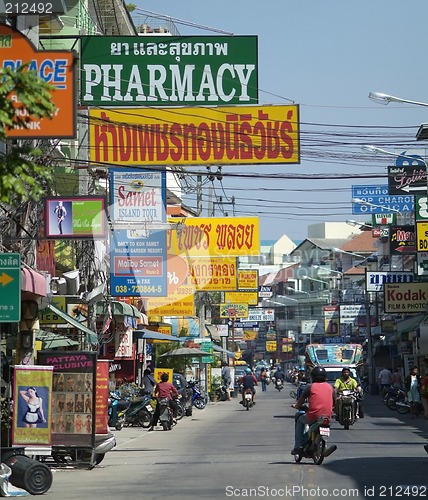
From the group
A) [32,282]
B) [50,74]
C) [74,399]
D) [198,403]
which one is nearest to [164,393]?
[32,282]

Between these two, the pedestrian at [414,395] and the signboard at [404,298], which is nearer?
the pedestrian at [414,395]

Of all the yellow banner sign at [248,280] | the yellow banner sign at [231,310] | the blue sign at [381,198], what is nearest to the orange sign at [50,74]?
the blue sign at [381,198]

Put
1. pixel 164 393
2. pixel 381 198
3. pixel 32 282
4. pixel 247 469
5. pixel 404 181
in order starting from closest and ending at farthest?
pixel 247 469 → pixel 32 282 → pixel 164 393 → pixel 404 181 → pixel 381 198

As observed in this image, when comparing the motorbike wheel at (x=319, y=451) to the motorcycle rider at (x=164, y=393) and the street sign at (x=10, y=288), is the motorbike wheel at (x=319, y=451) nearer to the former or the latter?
the street sign at (x=10, y=288)

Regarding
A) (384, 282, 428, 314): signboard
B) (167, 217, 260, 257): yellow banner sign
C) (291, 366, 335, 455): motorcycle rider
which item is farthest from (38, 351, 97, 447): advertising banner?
(384, 282, 428, 314): signboard

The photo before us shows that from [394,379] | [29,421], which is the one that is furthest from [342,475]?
[394,379]

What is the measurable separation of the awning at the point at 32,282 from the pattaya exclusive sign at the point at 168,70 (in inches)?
142

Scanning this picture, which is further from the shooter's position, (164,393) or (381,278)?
(381,278)

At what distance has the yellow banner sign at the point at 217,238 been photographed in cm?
3859

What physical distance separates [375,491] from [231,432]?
16515 millimetres

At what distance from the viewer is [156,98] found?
22.5 metres

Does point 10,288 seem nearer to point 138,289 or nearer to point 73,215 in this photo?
point 73,215

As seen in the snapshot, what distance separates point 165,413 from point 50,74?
1830 cm

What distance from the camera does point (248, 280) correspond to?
182 ft
